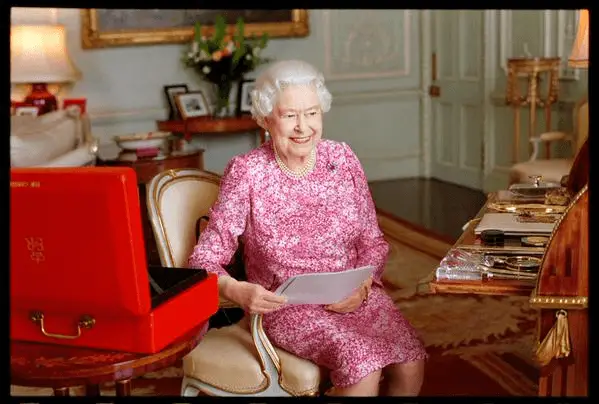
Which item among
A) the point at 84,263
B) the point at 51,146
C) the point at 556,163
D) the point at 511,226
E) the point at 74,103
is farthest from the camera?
the point at 74,103

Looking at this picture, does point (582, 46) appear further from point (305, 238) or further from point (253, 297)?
point (253, 297)

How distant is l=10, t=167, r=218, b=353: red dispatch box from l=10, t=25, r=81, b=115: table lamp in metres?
5.08

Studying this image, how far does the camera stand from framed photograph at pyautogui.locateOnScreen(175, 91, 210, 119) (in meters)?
7.24

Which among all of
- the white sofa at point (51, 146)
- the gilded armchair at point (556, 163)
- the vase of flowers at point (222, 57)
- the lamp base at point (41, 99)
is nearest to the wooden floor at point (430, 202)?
the gilded armchair at point (556, 163)

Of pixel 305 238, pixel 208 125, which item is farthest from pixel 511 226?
pixel 208 125

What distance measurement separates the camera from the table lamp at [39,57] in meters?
6.43

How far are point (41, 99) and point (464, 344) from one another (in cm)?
419

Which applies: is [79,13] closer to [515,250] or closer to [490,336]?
[490,336]

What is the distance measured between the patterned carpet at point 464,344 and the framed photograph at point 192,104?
9.34ft

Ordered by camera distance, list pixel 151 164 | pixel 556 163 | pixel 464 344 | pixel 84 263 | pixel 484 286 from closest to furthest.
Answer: pixel 84 263, pixel 484 286, pixel 464 344, pixel 151 164, pixel 556 163

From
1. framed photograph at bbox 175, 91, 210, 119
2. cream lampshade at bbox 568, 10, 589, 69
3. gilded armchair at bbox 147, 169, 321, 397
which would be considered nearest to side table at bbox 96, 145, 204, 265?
framed photograph at bbox 175, 91, 210, 119

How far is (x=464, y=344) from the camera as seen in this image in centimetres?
382

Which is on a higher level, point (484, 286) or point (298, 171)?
point (298, 171)

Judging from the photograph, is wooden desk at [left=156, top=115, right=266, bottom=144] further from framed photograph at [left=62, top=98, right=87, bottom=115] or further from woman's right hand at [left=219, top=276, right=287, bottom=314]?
woman's right hand at [left=219, top=276, right=287, bottom=314]
